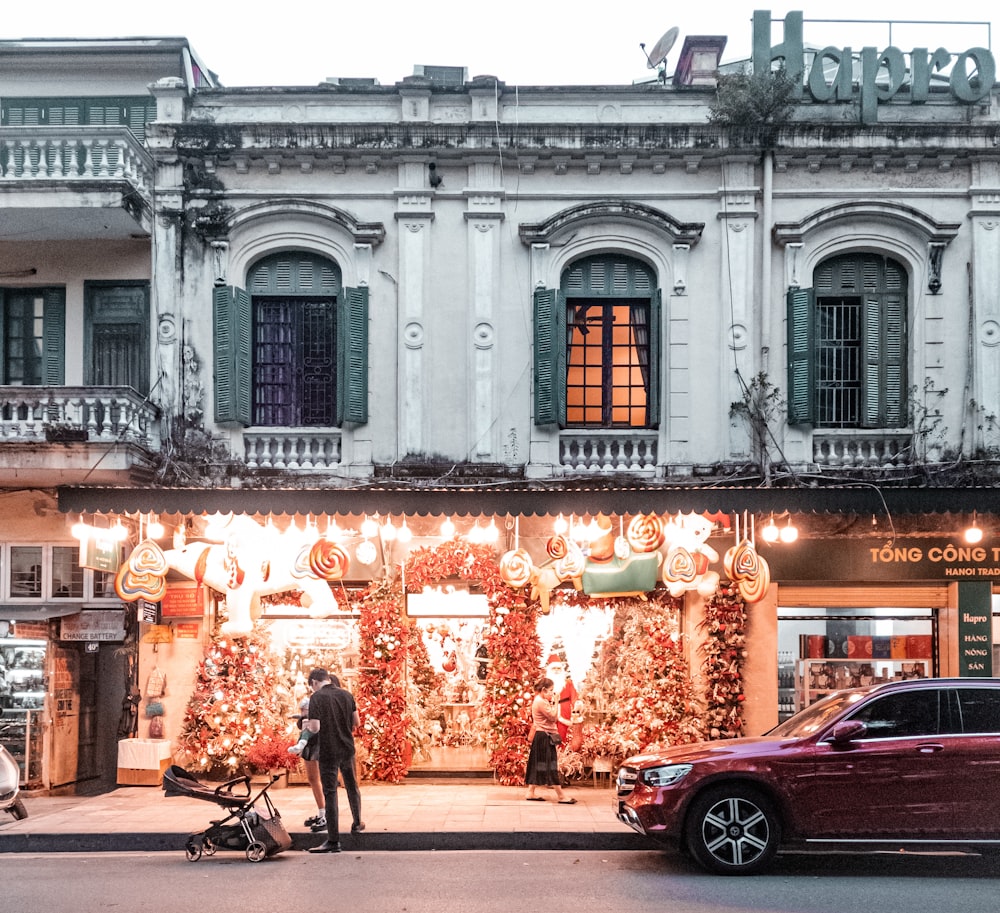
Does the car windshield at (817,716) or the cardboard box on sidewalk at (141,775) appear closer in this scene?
the car windshield at (817,716)

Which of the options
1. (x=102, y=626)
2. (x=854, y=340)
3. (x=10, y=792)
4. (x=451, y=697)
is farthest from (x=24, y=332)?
(x=854, y=340)

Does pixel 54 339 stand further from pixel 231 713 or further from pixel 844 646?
pixel 844 646

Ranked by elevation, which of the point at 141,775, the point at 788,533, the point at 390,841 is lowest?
the point at 141,775

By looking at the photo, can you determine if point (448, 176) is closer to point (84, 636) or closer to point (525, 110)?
point (525, 110)

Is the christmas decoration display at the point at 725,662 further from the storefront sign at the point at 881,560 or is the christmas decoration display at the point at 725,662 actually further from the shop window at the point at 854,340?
the shop window at the point at 854,340

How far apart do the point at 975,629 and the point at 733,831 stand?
692 centimetres

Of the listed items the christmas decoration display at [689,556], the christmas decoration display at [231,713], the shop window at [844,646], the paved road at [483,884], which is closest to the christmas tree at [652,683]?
the christmas decoration display at [689,556]

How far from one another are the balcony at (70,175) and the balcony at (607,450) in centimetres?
654

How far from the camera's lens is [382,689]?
50.2ft

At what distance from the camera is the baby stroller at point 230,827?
10578 millimetres

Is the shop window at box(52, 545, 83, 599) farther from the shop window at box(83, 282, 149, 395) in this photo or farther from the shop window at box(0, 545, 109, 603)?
the shop window at box(83, 282, 149, 395)

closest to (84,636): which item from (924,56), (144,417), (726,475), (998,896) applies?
(144,417)

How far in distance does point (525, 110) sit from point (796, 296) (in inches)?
179

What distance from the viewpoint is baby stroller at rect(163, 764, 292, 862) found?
10.6m
